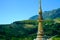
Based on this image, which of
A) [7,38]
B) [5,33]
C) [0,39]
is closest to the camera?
[0,39]

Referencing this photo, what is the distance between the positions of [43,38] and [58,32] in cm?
18786

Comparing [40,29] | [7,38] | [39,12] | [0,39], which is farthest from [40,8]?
[7,38]

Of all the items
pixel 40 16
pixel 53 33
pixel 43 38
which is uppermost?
pixel 53 33

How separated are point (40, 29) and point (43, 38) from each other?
22.4 inches

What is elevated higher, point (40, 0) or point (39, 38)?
point (40, 0)

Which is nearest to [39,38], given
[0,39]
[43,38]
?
[43,38]

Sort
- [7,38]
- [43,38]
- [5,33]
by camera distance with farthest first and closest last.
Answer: [5,33] < [7,38] < [43,38]

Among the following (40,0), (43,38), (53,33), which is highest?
(53,33)

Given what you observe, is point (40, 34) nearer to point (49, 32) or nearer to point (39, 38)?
point (39, 38)

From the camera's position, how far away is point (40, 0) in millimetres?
14227

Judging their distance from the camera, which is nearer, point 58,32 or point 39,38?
point 39,38

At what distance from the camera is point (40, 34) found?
44.9 ft

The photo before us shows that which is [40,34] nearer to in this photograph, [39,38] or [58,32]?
[39,38]

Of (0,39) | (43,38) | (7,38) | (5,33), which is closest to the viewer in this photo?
(43,38)
